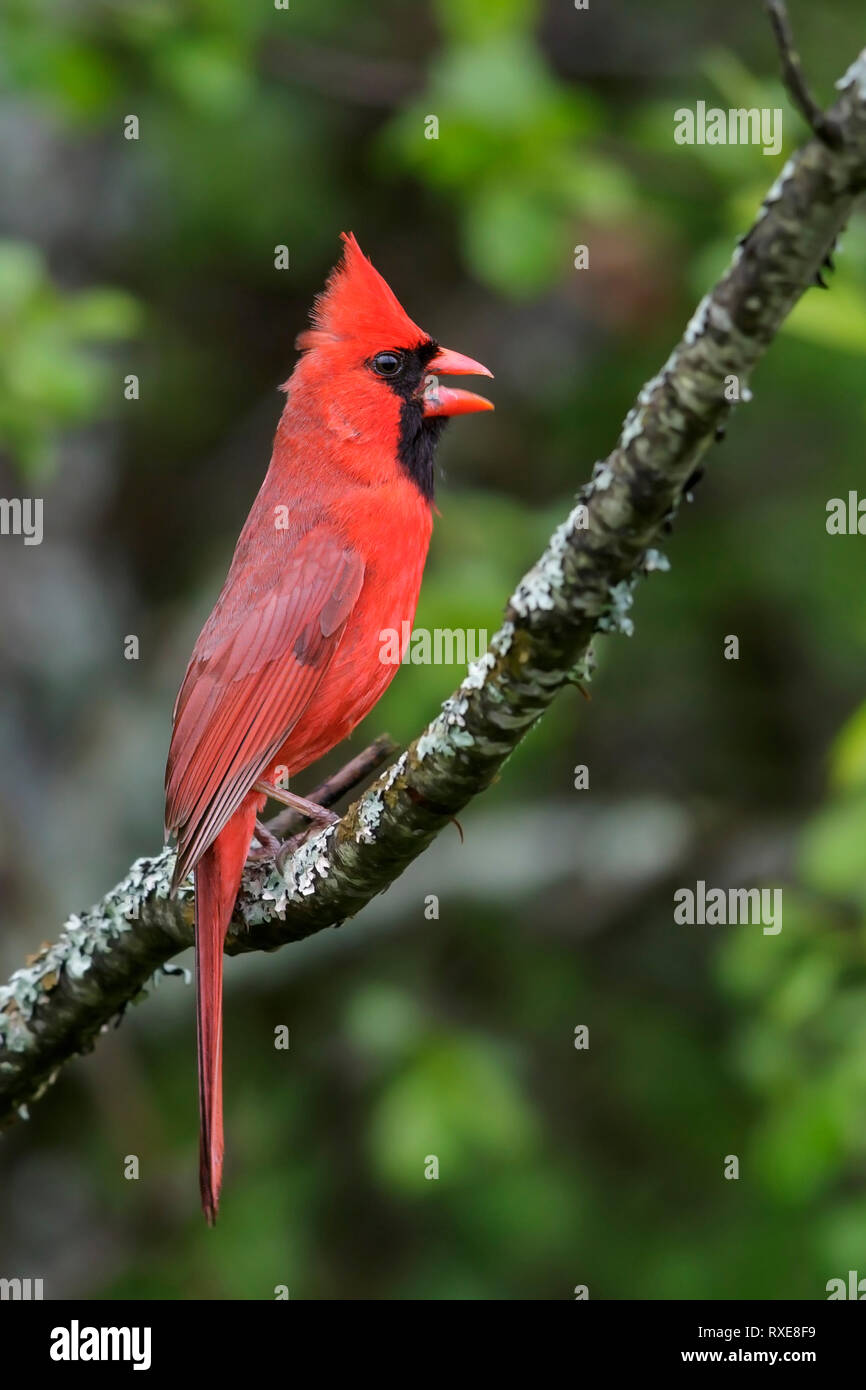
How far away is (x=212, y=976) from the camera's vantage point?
10.3 feet

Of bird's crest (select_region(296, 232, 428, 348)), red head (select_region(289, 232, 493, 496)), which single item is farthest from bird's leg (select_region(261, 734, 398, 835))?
bird's crest (select_region(296, 232, 428, 348))

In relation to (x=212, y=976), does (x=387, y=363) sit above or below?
above

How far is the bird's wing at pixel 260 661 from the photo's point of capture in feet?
12.0

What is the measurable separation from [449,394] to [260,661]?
922 mm

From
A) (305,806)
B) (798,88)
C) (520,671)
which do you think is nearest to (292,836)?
(305,806)

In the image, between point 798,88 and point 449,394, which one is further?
point 449,394

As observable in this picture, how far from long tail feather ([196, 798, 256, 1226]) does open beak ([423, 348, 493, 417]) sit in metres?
1.43

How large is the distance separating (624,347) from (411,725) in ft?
6.52

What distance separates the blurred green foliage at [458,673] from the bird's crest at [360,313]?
0.56m

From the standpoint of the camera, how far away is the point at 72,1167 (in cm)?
627

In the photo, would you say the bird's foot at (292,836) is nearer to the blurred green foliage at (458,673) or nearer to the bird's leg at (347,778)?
the bird's leg at (347,778)

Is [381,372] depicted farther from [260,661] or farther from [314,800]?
[314,800]
